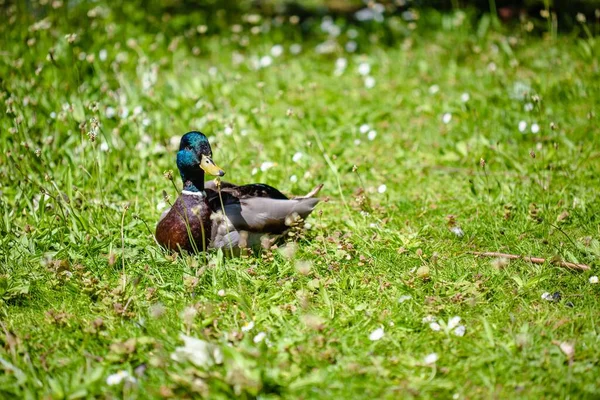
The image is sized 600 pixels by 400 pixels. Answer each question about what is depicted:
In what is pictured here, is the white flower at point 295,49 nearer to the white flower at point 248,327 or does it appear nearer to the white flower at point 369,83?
the white flower at point 369,83

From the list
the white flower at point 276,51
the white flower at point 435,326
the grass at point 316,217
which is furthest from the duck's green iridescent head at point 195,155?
the white flower at point 276,51

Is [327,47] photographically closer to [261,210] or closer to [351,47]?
[351,47]

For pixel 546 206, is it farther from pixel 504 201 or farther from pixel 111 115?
pixel 111 115

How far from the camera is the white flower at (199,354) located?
7.42 ft

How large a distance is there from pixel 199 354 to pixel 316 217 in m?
1.39

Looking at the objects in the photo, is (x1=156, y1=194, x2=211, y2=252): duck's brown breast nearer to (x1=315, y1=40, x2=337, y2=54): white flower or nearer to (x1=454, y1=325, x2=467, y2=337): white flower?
(x1=454, y1=325, x2=467, y2=337): white flower

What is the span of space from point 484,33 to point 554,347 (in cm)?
392

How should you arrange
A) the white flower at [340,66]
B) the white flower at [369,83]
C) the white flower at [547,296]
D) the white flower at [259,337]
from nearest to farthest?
the white flower at [259,337] < the white flower at [547,296] < the white flower at [369,83] < the white flower at [340,66]

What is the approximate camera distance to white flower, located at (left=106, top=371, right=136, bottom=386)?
227 cm

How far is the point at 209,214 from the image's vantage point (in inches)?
120

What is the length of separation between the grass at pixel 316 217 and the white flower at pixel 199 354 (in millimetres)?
26

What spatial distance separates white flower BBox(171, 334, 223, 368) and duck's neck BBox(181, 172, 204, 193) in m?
0.94

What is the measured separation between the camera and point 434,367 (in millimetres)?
2324

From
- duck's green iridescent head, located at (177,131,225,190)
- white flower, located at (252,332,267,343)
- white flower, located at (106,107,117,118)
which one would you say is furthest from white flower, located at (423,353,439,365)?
white flower, located at (106,107,117,118)
